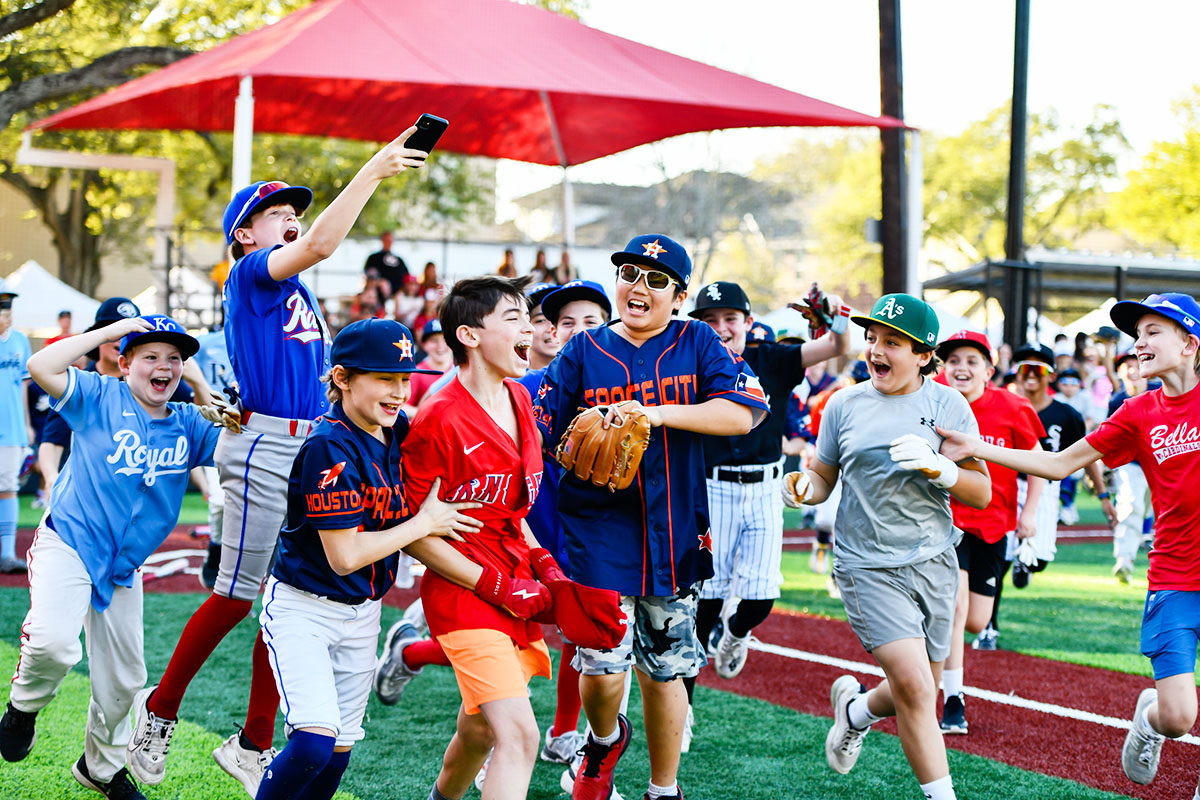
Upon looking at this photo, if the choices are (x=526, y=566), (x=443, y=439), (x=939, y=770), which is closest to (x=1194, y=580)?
(x=939, y=770)

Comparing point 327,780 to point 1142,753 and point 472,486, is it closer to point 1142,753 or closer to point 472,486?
point 472,486

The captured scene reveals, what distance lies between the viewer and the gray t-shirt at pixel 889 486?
437 centimetres

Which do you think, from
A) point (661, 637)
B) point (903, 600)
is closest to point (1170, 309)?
point (903, 600)

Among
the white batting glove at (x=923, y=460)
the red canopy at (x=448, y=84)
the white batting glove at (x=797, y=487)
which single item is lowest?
the white batting glove at (x=797, y=487)

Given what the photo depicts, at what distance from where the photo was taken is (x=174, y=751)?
500cm

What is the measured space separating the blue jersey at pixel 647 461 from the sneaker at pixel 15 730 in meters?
2.23

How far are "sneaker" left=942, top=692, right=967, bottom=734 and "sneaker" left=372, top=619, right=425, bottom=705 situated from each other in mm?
2920

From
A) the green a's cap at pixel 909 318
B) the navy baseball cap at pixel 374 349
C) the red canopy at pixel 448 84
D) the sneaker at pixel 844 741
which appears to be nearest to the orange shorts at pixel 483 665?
the navy baseball cap at pixel 374 349

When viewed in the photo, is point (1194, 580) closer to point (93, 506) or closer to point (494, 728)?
point (494, 728)

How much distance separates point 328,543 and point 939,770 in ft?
8.14

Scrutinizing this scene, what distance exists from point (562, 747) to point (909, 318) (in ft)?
Answer: 8.42

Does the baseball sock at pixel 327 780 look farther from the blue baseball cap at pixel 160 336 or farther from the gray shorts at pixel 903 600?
the gray shorts at pixel 903 600

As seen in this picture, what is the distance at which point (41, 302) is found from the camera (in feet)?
80.4

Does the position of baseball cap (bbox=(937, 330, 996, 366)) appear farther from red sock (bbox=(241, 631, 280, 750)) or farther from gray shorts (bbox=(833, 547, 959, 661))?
red sock (bbox=(241, 631, 280, 750))
